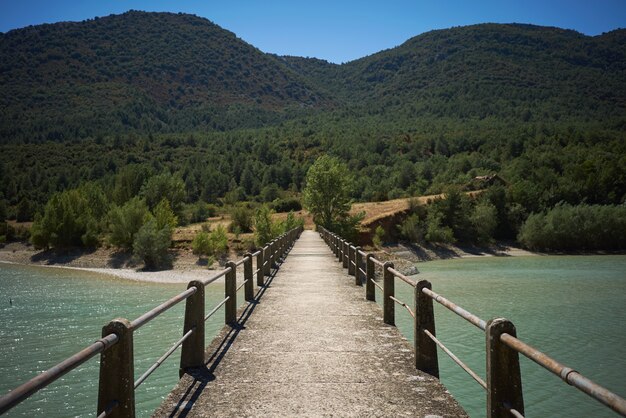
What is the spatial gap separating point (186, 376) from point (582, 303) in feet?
86.5

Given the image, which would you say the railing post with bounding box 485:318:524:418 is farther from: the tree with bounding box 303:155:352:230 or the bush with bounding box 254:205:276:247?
the tree with bounding box 303:155:352:230

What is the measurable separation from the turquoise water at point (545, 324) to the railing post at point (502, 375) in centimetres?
910

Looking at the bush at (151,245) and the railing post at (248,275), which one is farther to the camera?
the bush at (151,245)

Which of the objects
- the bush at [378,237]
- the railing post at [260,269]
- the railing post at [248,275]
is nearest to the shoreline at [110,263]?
the bush at [378,237]

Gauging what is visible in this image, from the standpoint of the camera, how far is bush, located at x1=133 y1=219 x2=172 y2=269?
45.0 m

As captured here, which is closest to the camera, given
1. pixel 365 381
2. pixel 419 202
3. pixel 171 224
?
pixel 365 381

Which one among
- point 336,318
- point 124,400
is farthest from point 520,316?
point 124,400

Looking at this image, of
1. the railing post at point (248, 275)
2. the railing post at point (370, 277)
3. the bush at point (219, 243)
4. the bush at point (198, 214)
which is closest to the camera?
the railing post at point (370, 277)

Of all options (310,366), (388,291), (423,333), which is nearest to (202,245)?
(388,291)

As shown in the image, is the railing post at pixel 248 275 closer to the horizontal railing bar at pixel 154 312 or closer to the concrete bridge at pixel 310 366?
the concrete bridge at pixel 310 366

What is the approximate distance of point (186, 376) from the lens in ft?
18.6

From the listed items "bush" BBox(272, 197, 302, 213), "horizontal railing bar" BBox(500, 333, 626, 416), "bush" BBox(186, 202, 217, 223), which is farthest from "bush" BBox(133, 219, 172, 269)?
"horizontal railing bar" BBox(500, 333, 626, 416)

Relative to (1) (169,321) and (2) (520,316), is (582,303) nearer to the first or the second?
(2) (520,316)

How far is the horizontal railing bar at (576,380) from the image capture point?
2.05 meters
